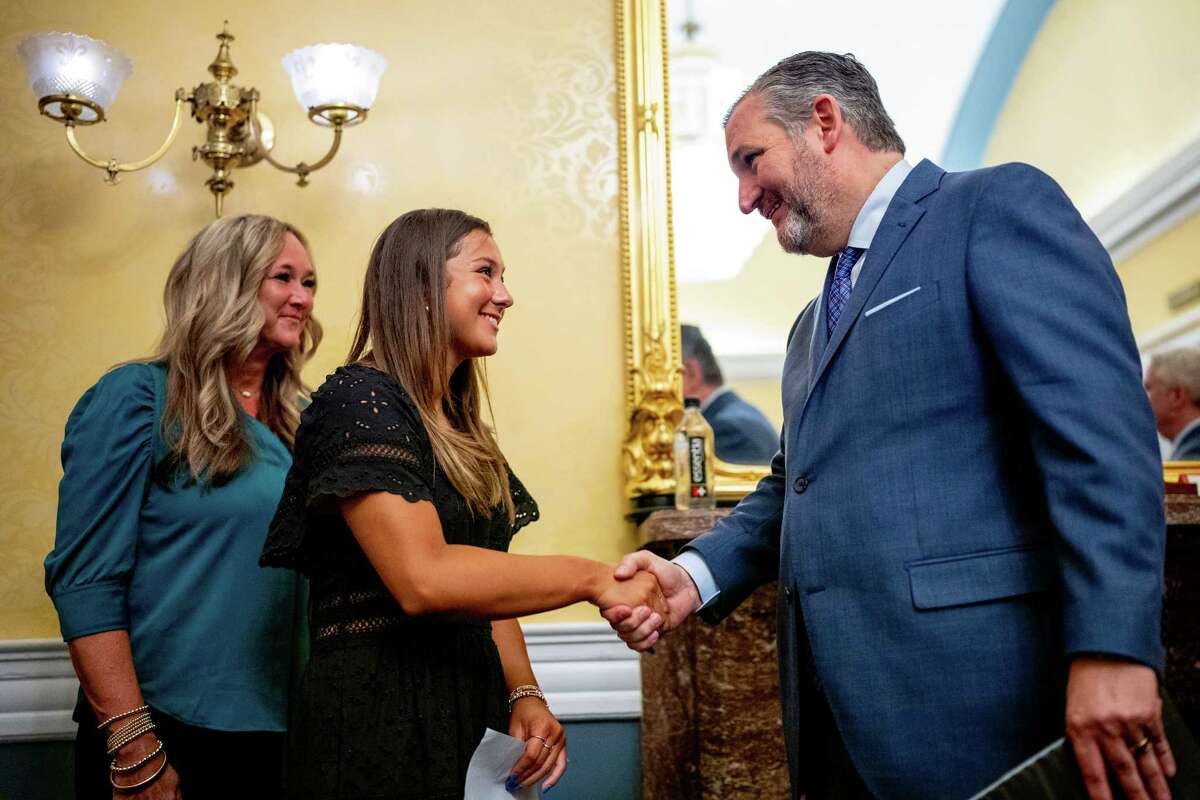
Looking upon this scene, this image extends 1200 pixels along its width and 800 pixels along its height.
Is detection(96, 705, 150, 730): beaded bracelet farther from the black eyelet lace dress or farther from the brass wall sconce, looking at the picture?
the brass wall sconce

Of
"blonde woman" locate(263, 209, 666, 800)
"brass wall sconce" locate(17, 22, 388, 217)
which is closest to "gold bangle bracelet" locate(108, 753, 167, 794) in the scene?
"blonde woman" locate(263, 209, 666, 800)

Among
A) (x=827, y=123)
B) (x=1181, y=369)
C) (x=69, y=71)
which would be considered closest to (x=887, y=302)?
(x=827, y=123)

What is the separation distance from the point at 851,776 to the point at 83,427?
1.35 m

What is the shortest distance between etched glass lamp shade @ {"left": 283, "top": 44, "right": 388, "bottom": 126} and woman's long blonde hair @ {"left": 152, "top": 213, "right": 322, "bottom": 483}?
514 millimetres

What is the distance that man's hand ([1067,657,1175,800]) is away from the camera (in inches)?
44.8

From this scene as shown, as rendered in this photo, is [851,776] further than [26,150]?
No

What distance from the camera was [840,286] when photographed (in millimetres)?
1633

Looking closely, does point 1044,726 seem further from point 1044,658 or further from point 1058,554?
point 1058,554

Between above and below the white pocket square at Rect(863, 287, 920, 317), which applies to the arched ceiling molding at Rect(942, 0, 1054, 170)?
above

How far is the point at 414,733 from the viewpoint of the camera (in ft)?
4.87

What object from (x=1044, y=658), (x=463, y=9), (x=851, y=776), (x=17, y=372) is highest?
(x=463, y=9)

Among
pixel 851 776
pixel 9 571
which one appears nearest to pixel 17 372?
pixel 9 571

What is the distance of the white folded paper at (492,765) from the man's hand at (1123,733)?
2.27 ft

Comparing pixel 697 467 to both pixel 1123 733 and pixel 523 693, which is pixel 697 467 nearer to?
pixel 523 693
